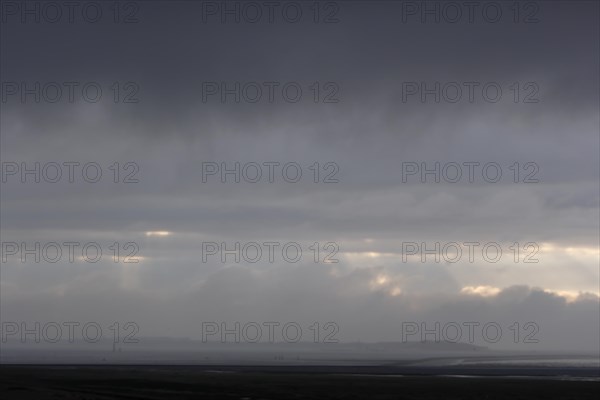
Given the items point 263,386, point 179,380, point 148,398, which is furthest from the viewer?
→ point 179,380

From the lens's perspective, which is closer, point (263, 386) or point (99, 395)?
point (99, 395)

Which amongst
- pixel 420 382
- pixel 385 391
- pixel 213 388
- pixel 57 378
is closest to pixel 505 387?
pixel 420 382

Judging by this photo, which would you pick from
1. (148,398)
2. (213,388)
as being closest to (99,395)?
(148,398)

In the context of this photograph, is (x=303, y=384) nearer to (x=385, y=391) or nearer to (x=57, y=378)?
(x=385, y=391)

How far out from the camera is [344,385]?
10575 cm

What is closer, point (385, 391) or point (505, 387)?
point (385, 391)

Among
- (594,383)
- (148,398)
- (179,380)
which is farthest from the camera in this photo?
(594,383)

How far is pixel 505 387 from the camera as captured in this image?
107500 mm

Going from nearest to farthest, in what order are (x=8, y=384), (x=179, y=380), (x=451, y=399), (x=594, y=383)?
(x=451, y=399) < (x=8, y=384) < (x=179, y=380) < (x=594, y=383)

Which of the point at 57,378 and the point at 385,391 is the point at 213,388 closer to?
the point at 385,391

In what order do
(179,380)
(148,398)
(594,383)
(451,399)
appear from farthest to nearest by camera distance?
(594,383)
(179,380)
(451,399)
(148,398)

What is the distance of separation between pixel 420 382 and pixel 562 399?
27625mm

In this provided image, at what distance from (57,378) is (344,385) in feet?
136

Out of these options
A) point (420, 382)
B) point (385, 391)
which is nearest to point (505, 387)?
point (420, 382)
